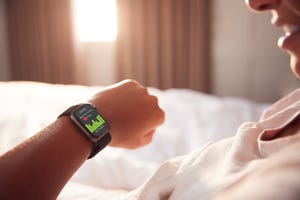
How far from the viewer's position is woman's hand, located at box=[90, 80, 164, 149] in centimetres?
72

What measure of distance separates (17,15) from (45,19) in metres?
0.27

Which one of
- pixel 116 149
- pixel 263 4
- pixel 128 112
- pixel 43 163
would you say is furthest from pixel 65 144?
pixel 116 149

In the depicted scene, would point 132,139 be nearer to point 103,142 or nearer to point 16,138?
point 103,142

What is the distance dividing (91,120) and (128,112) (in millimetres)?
91

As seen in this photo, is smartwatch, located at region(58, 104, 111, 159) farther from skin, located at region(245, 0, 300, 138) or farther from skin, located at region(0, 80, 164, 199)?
skin, located at region(245, 0, 300, 138)

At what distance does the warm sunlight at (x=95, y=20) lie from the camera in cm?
295

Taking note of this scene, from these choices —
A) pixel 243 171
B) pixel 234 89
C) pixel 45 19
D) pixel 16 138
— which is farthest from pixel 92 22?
pixel 243 171

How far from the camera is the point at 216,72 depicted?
2.73m

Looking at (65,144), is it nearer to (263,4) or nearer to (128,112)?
(128,112)

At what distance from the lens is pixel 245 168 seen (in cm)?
54

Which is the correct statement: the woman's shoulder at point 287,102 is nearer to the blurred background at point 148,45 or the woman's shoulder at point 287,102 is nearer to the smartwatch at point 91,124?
the smartwatch at point 91,124

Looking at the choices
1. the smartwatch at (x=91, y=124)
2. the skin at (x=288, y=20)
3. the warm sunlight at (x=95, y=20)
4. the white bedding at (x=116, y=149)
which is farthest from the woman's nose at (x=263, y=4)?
the warm sunlight at (x=95, y=20)

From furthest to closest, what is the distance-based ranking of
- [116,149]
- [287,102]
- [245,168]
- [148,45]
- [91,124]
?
[148,45] < [116,149] < [287,102] < [91,124] < [245,168]

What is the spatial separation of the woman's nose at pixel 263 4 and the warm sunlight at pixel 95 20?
7.59 feet
